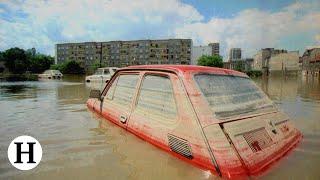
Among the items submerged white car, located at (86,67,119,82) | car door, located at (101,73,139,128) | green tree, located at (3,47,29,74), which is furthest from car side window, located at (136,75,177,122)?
green tree, located at (3,47,29,74)

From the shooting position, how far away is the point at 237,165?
8.48 ft

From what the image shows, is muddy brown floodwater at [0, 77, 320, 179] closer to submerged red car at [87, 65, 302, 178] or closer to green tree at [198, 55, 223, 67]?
submerged red car at [87, 65, 302, 178]

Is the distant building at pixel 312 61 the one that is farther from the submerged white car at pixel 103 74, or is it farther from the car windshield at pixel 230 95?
the car windshield at pixel 230 95

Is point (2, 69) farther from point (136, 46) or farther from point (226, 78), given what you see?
point (226, 78)

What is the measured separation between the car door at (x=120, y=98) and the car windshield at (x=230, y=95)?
116 centimetres

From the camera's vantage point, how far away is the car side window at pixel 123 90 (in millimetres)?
4391

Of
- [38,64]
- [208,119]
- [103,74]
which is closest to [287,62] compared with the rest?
[38,64]

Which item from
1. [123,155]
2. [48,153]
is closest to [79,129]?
[48,153]

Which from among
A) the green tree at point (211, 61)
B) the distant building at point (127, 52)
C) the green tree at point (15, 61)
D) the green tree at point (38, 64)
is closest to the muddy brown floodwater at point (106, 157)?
the green tree at point (15, 61)

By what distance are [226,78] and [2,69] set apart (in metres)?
101

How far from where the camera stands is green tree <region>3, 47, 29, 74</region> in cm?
8681

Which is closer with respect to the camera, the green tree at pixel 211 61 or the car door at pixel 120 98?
the car door at pixel 120 98

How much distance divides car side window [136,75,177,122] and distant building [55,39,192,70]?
392 ft

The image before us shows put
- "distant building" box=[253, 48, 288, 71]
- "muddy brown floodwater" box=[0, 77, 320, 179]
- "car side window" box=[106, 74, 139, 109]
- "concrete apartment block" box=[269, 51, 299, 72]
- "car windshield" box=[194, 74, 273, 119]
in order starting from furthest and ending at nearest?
"distant building" box=[253, 48, 288, 71] → "concrete apartment block" box=[269, 51, 299, 72] → "car side window" box=[106, 74, 139, 109] → "car windshield" box=[194, 74, 273, 119] → "muddy brown floodwater" box=[0, 77, 320, 179]
